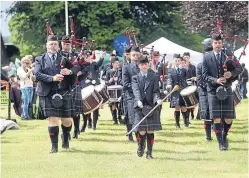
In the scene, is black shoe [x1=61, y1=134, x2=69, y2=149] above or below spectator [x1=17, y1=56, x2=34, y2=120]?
below

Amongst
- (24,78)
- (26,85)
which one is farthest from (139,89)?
(26,85)

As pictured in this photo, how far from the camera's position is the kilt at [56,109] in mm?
11586

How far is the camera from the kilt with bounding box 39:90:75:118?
1159cm

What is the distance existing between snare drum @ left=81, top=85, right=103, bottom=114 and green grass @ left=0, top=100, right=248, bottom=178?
52cm

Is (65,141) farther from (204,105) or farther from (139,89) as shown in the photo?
(204,105)

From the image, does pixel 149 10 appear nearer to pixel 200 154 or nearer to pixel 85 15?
pixel 85 15

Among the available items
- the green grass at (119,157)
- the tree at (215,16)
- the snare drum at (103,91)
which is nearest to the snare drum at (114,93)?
the snare drum at (103,91)

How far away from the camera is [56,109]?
38.2 feet

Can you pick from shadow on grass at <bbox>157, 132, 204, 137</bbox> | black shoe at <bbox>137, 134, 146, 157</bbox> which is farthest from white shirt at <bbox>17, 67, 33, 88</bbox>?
black shoe at <bbox>137, 134, 146, 157</bbox>

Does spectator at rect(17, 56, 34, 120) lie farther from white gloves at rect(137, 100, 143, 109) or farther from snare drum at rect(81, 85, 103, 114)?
white gloves at rect(137, 100, 143, 109)

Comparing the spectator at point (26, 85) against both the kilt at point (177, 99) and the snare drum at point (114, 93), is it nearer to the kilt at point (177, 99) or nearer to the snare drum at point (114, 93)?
the snare drum at point (114, 93)

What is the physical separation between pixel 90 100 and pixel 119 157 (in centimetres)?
309

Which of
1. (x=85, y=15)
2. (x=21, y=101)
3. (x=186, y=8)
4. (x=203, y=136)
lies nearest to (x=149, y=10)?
(x=85, y=15)

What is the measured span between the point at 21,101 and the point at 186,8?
15.7m
